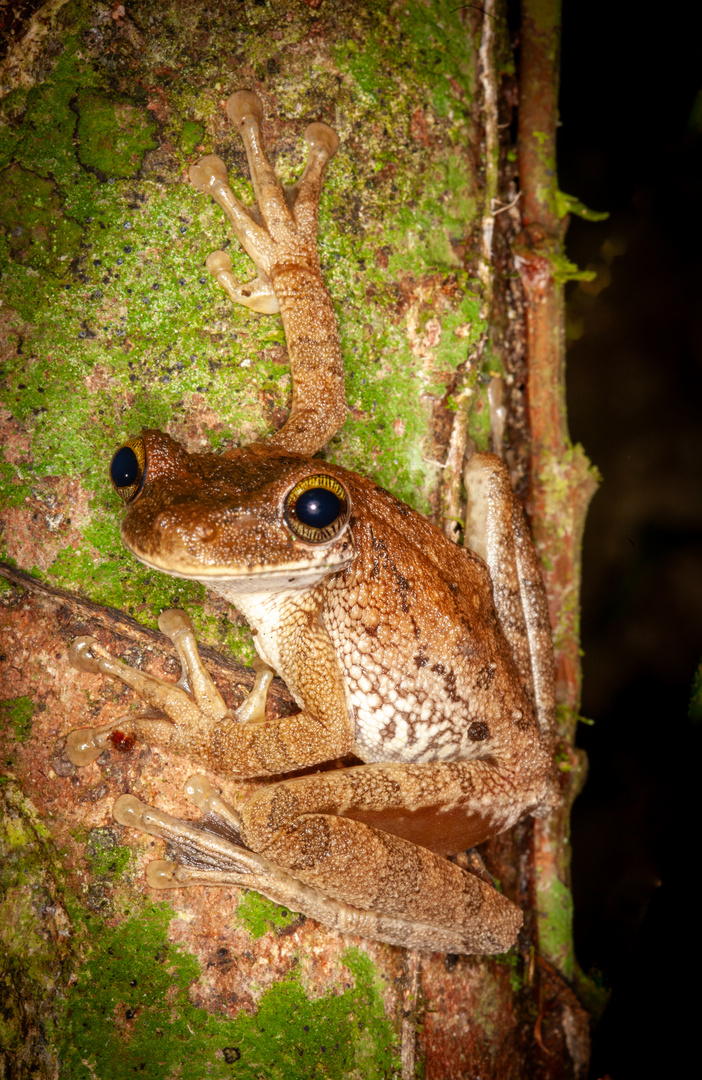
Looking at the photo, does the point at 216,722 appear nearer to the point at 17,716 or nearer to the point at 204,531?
the point at 17,716

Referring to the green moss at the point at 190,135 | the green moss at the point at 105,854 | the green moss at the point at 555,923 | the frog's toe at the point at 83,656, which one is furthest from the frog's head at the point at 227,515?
the green moss at the point at 555,923

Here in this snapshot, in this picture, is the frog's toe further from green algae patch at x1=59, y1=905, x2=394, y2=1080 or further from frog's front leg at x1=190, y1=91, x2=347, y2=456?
frog's front leg at x1=190, y1=91, x2=347, y2=456

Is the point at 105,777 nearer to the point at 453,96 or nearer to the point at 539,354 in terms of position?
the point at 539,354

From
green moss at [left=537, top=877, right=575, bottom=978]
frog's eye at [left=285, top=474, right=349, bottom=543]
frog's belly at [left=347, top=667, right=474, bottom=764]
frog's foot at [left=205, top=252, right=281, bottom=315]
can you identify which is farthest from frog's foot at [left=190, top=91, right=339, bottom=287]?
green moss at [left=537, top=877, right=575, bottom=978]

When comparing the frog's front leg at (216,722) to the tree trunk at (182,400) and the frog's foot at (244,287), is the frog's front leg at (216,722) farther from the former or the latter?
the frog's foot at (244,287)

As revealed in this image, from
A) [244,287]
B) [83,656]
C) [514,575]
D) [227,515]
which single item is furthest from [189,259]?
[514,575]

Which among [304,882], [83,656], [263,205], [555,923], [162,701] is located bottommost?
[555,923]

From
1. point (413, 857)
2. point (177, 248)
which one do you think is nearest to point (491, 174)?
point (177, 248)
